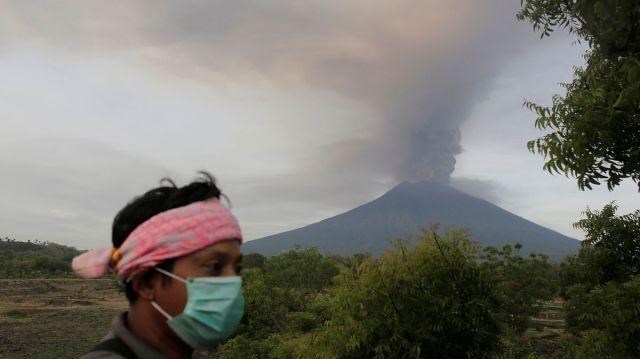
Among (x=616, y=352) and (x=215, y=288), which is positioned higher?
(x=215, y=288)

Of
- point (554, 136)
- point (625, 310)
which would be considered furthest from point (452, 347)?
point (554, 136)

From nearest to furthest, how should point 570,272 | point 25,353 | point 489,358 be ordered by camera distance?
1. point 489,358
2. point 570,272
3. point 25,353

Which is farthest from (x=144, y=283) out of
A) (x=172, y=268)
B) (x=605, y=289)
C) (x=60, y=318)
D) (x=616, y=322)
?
(x=60, y=318)

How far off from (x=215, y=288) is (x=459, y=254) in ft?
36.0

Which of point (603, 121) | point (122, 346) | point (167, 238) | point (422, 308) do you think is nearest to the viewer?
point (122, 346)

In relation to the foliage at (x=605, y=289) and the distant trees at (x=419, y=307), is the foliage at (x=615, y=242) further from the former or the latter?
the distant trees at (x=419, y=307)

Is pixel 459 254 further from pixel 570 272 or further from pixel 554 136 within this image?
pixel 570 272

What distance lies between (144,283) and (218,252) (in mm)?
404

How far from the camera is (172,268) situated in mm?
2305

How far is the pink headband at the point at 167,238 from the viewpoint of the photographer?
2254 mm

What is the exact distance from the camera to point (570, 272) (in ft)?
71.4

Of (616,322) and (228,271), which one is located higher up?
(228,271)

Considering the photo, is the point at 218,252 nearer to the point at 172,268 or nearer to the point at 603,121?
the point at 172,268

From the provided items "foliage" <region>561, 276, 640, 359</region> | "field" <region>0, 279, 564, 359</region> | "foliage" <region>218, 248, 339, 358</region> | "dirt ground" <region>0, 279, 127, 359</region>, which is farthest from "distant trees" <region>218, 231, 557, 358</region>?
"dirt ground" <region>0, 279, 127, 359</region>
